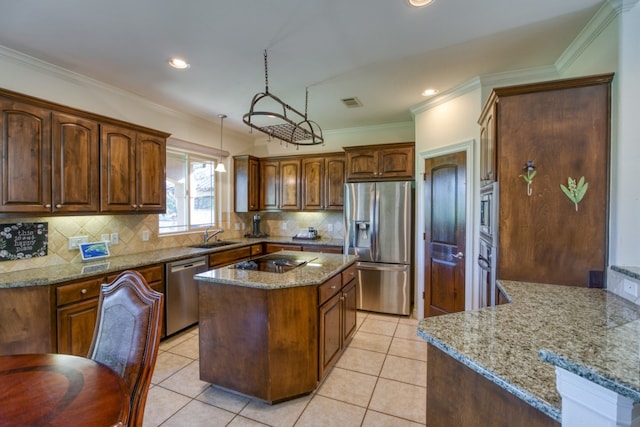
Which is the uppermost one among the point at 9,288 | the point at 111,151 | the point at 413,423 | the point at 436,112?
the point at 436,112

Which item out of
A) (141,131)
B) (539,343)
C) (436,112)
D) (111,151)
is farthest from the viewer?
(436,112)

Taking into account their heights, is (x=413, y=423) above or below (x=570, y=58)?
below

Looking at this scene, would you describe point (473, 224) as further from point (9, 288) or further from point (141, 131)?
point (9, 288)

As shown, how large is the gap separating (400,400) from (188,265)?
8.37 ft

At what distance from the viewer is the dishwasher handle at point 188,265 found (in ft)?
10.4

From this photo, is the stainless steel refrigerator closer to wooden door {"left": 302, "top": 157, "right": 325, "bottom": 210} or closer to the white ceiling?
wooden door {"left": 302, "top": 157, "right": 325, "bottom": 210}

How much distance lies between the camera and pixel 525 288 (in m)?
1.83

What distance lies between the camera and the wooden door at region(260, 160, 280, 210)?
5.00m

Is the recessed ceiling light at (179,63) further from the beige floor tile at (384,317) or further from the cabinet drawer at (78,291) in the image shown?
the beige floor tile at (384,317)

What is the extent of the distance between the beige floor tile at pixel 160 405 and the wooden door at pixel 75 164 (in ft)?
5.73

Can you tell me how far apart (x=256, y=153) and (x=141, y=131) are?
2532mm

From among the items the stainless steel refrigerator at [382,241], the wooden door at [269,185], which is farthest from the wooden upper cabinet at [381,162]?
the wooden door at [269,185]

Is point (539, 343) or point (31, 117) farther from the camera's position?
point (31, 117)

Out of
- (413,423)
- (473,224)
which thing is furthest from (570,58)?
(413,423)
